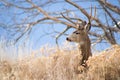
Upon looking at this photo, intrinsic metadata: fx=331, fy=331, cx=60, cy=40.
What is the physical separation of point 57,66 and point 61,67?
114 millimetres

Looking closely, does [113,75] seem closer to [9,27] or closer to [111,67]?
[111,67]

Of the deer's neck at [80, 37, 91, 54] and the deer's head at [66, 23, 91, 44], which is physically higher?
the deer's head at [66, 23, 91, 44]

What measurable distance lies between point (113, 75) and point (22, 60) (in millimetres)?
2435

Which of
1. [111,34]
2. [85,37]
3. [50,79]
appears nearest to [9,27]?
[111,34]

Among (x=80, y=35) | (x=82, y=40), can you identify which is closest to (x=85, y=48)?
(x=82, y=40)

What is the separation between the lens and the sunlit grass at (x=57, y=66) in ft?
27.3

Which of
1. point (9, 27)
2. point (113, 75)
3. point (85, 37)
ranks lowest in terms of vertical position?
point (9, 27)

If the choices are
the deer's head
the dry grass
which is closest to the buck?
the deer's head

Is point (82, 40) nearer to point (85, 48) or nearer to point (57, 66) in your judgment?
point (85, 48)

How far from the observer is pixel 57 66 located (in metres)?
8.54

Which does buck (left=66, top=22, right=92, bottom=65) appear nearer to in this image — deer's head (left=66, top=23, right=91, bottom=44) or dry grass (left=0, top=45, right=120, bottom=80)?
deer's head (left=66, top=23, right=91, bottom=44)

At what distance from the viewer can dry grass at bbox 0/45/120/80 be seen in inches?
328

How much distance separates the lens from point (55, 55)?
8.85 m

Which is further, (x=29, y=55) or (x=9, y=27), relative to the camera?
(x=9, y=27)
